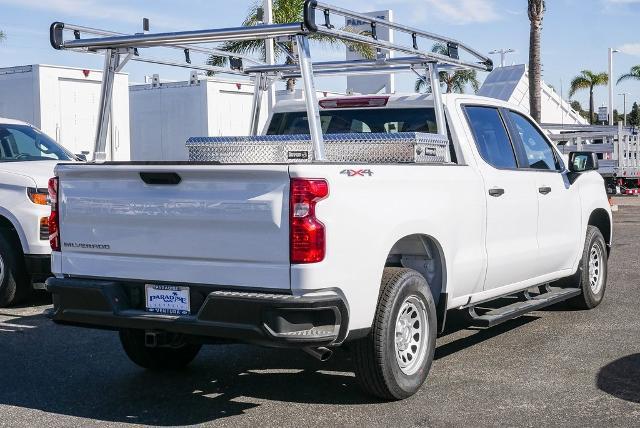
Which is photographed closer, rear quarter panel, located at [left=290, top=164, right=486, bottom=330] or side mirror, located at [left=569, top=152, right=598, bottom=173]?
rear quarter panel, located at [left=290, top=164, right=486, bottom=330]

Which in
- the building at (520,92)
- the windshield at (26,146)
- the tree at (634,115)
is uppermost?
the tree at (634,115)

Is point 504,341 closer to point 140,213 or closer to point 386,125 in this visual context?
point 386,125

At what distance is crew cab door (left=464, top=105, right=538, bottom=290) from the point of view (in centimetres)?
704

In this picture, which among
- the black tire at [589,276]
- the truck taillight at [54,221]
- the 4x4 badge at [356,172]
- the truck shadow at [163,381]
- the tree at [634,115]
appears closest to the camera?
the 4x4 badge at [356,172]

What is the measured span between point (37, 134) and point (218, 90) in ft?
25.7

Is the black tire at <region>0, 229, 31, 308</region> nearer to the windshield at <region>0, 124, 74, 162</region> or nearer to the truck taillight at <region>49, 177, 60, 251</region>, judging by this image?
the windshield at <region>0, 124, 74, 162</region>

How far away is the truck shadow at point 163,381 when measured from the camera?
5.87 meters

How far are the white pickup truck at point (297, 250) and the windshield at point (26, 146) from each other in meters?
4.31

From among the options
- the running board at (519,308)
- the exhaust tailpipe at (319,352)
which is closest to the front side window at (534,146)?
the running board at (519,308)

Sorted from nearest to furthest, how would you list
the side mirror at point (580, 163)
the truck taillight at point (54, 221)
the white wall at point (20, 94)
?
the truck taillight at point (54, 221) < the side mirror at point (580, 163) < the white wall at point (20, 94)

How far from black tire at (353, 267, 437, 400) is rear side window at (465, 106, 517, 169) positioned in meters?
1.64

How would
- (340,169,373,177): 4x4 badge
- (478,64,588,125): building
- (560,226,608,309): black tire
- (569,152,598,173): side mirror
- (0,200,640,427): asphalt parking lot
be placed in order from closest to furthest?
(340,169,373,177): 4x4 badge
(0,200,640,427): asphalt parking lot
(569,152,598,173): side mirror
(560,226,608,309): black tire
(478,64,588,125): building

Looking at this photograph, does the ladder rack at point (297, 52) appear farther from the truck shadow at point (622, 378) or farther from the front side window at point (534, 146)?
the truck shadow at point (622, 378)

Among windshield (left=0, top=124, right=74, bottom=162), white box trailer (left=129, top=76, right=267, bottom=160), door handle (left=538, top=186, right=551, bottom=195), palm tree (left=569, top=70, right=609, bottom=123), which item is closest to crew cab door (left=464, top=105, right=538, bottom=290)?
door handle (left=538, top=186, right=551, bottom=195)
